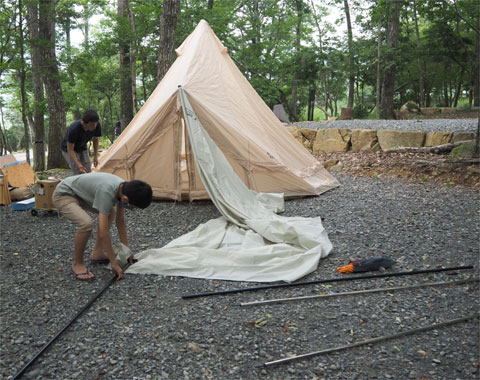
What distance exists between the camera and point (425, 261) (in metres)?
2.97

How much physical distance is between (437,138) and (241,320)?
5.90 m

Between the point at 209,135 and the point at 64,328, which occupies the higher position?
the point at 209,135

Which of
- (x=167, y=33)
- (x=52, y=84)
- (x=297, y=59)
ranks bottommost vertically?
(x=52, y=84)

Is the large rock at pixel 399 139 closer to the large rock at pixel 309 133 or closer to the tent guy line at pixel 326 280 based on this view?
the large rock at pixel 309 133

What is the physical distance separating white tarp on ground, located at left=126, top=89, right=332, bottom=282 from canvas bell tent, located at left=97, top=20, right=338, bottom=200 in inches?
15.2

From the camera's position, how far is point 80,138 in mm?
4254

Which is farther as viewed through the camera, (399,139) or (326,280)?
(399,139)

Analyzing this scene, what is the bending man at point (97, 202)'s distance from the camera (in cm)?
254

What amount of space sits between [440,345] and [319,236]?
1.59m

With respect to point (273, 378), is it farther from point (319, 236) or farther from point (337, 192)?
point (337, 192)

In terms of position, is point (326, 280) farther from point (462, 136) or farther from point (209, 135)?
point (462, 136)

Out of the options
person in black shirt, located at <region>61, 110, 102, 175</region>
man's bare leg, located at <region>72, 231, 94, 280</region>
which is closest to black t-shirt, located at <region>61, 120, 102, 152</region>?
person in black shirt, located at <region>61, 110, 102, 175</region>

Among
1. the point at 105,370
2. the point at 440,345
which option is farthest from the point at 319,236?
the point at 105,370

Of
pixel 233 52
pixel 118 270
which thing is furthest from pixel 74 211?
pixel 233 52
